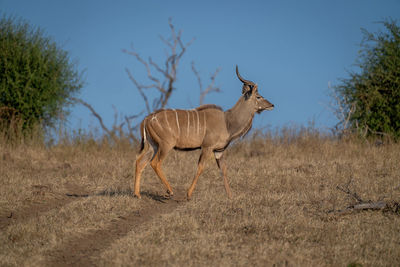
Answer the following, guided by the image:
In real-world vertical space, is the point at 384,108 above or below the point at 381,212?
above

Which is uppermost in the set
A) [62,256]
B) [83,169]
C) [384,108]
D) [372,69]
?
[372,69]

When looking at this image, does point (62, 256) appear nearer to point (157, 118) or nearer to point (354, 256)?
point (354, 256)

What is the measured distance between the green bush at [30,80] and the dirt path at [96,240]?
376 inches

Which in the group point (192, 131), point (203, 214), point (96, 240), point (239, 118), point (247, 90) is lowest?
point (96, 240)

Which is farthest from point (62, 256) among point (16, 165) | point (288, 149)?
point (288, 149)

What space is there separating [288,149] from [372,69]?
491 centimetres

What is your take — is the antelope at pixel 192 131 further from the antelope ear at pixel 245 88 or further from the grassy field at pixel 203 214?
the grassy field at pixel 203 214

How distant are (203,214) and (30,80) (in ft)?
37.5

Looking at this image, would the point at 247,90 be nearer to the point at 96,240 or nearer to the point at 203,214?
the point at 203,214

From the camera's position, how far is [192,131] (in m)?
7.67

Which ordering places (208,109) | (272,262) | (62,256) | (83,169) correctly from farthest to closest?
1. (83,169)
2. (208,109)
3. (62,256)
4. (272,262)

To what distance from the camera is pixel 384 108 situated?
15.2 metres

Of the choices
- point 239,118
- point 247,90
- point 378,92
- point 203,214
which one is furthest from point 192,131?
point 378,92

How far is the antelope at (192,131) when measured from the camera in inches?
298
